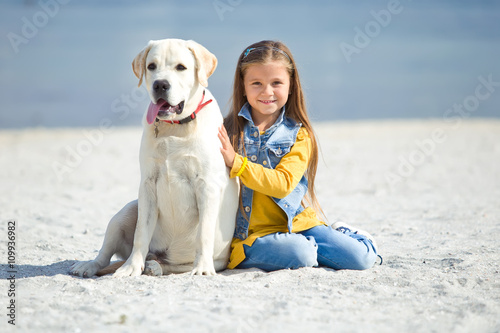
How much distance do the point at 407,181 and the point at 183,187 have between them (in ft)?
24.2

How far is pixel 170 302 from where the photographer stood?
321 centimetres

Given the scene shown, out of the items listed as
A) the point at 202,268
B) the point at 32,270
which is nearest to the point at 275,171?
the point at 202,268

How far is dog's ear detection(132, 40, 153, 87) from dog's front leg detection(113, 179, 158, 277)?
0.82 m

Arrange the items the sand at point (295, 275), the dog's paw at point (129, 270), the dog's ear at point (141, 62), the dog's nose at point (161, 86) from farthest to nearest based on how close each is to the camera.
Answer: the dog's ear at point (141, 62), the dog's paw at point (129, 270), the dog's nose at point (161, 86), the sand at point (295, 275)

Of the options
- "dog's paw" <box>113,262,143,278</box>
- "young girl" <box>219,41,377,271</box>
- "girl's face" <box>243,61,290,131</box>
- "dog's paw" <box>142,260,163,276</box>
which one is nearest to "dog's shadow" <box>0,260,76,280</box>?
"dog's paw" <box>113,262,143,278</box>

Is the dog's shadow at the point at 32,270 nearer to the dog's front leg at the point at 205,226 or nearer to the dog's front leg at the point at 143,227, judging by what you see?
the dog's front leg at the point at 143,227

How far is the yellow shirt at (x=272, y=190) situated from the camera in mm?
4082

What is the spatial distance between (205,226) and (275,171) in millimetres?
686

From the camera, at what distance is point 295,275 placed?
13.1 ft

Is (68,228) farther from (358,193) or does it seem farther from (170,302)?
(358,193)

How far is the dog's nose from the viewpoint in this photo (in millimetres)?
3781

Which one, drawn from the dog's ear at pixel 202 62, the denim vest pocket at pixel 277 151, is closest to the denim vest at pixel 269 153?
the denim vest pocket at pixel 277 151

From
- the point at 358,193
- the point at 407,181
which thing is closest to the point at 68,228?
the point at 358,193

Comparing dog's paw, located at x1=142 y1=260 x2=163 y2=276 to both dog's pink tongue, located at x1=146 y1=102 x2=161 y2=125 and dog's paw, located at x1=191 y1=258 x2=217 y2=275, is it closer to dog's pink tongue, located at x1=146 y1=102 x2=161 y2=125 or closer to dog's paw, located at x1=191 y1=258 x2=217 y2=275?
dog's paw, located at x1=191 y1=258 x2=217 y2=275
